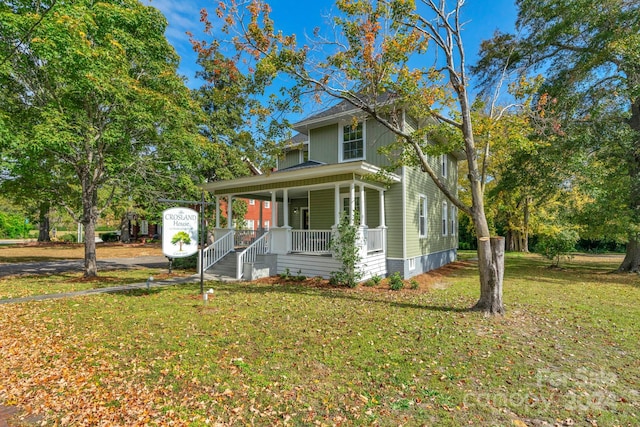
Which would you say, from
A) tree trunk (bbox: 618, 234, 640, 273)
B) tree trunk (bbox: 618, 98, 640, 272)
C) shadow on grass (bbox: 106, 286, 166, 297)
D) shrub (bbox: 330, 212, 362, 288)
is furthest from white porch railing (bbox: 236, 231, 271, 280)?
tree trunk (bbox: 618, 234, 640, 273)

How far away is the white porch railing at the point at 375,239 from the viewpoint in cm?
1103

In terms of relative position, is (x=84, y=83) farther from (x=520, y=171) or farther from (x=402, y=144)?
(x=520, y=171)

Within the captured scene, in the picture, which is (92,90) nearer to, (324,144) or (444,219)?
(324,144)

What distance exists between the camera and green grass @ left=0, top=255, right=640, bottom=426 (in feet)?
10.8

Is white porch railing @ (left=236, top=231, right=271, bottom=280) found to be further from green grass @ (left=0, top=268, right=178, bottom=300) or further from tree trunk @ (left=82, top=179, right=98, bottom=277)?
tree trunk @ (left=82, top=179, right=98, bottom=277)

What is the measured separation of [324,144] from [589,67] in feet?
34.5

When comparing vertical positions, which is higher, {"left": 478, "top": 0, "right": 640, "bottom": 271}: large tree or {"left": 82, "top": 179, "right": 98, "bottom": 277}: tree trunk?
{"left": 478, "top": 0, "right": 640, "bottom": 271}: large tree

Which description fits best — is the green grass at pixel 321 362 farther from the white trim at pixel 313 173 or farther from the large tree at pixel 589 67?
the large tree at pixel 589 67

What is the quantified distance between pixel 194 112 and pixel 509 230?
2783 cm

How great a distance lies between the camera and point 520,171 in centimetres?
1452

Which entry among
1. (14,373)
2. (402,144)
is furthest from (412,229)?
(14,373)

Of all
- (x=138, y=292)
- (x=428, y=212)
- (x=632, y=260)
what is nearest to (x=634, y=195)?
(x=632, y=260)

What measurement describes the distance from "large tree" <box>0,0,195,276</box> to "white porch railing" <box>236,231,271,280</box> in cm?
421

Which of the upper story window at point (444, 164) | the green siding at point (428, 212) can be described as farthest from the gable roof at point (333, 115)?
the upper story window at point (444, 164)
